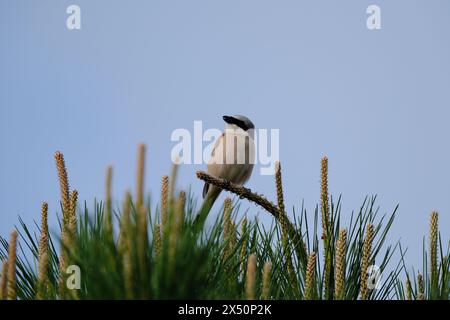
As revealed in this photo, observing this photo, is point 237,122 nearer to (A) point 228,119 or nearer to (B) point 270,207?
(A) point 228,119

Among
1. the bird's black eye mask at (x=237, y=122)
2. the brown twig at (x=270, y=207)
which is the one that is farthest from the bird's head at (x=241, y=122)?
the brown twig at (x=270, y=207)

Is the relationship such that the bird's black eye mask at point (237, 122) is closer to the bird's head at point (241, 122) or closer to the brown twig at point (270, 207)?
the bird's head at point (241, 122)

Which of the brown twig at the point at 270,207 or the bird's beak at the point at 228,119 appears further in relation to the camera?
the bird's beak at the point at 228,119

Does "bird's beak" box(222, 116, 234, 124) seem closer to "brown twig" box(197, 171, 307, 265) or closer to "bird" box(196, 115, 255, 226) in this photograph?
"bird" box(196, 115, 255, 226)

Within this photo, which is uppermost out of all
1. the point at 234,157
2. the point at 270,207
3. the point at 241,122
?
the point at 241,122

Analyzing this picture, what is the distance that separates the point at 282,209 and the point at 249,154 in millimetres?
4130

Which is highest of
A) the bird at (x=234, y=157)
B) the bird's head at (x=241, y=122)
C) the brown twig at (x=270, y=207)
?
the bird's head at (x=241, y=122)

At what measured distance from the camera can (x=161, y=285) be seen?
235cm

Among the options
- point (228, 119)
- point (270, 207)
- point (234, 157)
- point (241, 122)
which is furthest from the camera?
point (228, 119)

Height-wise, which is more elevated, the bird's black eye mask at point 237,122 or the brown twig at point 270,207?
the bird's black eye mask at point 237,122

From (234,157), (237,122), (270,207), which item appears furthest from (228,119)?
(270,207)
